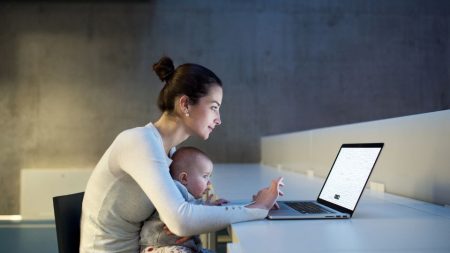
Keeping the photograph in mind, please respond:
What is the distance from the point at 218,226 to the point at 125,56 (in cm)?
462

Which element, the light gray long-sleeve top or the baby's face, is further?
the baby's face

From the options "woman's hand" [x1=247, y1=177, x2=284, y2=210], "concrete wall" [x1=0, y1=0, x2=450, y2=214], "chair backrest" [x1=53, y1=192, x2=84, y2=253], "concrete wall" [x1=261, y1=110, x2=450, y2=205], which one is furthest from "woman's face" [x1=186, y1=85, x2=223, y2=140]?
"concrete wall" [x1=0, y1=0, x2=450, y2=214]

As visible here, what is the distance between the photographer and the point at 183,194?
1.35m

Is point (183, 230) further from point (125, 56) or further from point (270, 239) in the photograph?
point (125, 56)

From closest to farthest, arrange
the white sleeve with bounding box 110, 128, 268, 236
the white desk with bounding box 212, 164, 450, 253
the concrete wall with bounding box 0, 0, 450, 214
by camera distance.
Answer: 1. the white desk with bounding box 212, 164, 450, 253
2. the white sleeve with bounding box 110, 128, 268, 236
3. the concrete wall with bounding box 0, 0, 450, 214

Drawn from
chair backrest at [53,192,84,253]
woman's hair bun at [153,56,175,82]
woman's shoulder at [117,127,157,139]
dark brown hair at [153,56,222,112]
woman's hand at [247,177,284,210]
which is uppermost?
woman's hair bun at [153,56,175,82]

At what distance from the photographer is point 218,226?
1.16 meters

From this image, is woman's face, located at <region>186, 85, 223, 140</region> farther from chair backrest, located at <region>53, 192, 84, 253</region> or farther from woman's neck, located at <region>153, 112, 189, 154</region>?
chair backrest, located at <region>53, 192, 84, 253</region>

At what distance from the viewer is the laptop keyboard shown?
1.33m

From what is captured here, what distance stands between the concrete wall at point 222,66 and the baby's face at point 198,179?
390cm

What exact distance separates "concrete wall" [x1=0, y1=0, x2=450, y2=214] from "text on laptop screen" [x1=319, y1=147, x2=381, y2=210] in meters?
3.92

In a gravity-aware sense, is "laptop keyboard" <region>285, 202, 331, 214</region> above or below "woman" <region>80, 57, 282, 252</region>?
below

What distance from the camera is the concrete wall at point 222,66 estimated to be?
5.40 metres

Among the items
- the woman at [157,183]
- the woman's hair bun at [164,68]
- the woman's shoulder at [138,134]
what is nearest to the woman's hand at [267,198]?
the woman at [157,183]
